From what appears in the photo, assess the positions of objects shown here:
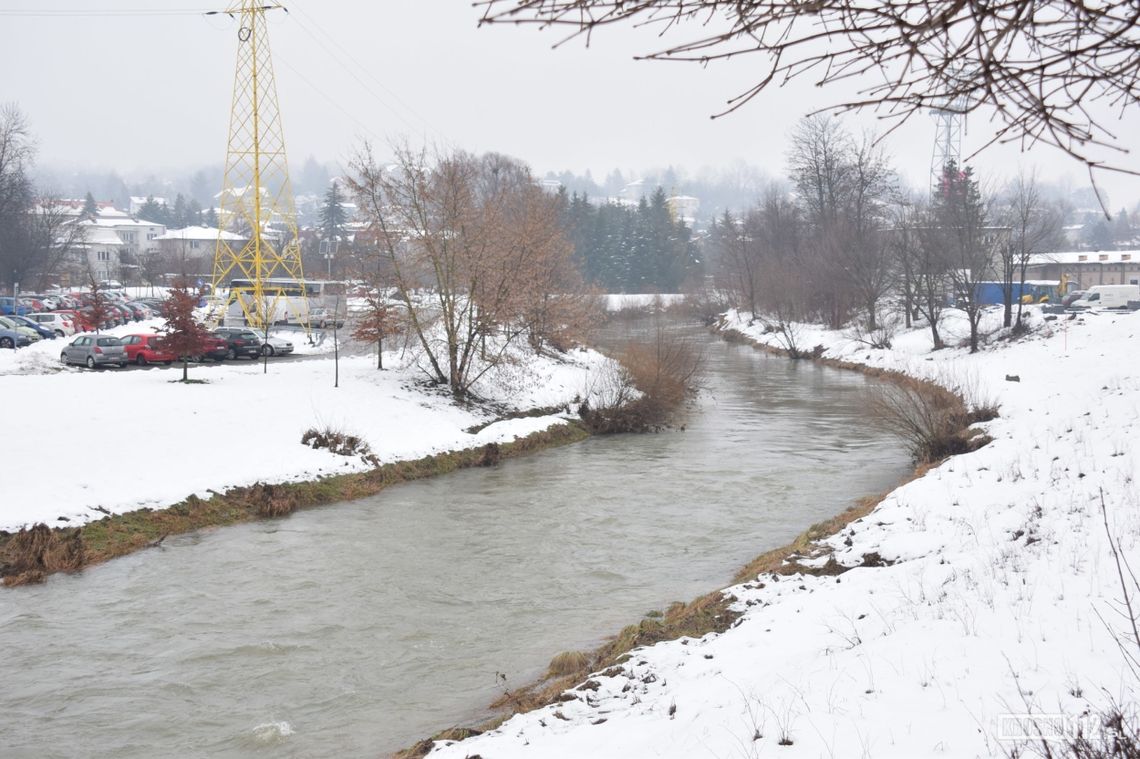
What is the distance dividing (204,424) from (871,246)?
140ft

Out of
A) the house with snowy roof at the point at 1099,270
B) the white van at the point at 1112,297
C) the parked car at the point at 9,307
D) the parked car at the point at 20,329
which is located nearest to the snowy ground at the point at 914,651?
the parked car at the point at 20,329

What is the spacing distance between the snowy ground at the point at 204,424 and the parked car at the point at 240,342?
20.8ft

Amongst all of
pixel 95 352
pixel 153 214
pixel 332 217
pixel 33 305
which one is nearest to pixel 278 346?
pixel 95 352

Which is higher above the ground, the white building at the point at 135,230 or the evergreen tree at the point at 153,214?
the evergreen tree at the point at 153,214

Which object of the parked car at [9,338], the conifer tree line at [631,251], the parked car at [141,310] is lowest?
the parked car at [9,338]

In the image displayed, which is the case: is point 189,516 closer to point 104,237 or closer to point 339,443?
point 339,443

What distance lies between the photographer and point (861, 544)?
12086mm

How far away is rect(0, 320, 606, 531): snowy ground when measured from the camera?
666 inches

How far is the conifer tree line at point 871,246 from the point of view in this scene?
140ft

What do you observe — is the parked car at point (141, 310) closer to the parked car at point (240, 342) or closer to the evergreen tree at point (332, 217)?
the parked car at point (240, 342)

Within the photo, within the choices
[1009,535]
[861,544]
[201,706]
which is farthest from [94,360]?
[1009,535]

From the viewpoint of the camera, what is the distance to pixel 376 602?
12.6 m

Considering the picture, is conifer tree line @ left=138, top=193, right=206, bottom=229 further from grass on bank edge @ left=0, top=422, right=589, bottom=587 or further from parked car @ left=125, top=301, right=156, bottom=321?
grass on bank edge @ left=0, top=422, right=589, bottom=587

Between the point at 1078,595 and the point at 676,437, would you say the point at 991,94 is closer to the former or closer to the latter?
the point at 1078,595
